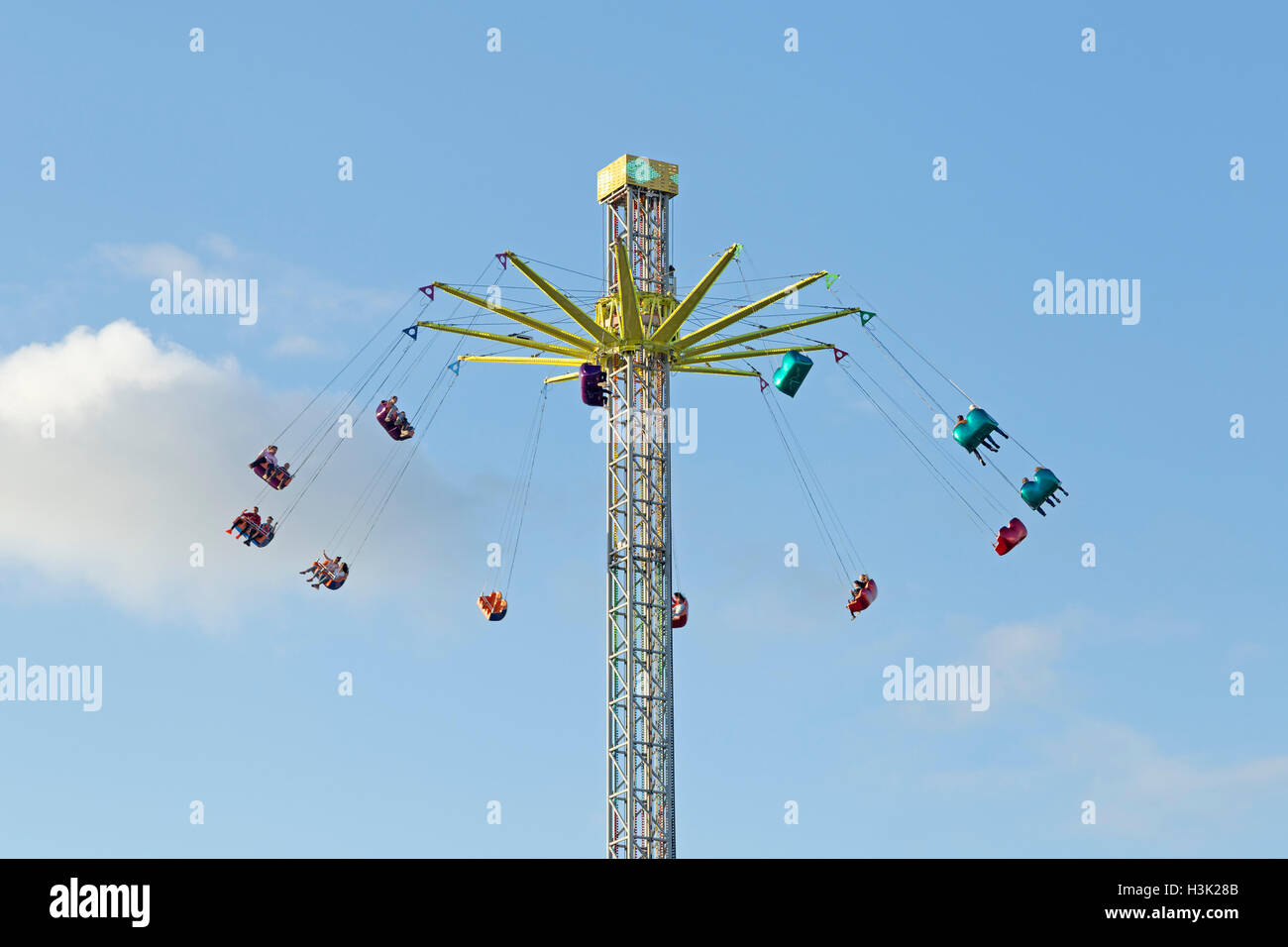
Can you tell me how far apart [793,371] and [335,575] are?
12968 mm

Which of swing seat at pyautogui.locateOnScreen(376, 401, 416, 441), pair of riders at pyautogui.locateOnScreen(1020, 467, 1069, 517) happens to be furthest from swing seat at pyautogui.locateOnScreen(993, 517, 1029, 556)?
swing seat at pyautogui.locateOnScreen(376, 401, 416, 441)

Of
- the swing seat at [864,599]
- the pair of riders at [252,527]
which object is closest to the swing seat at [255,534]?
the pair of riders at [252,527]

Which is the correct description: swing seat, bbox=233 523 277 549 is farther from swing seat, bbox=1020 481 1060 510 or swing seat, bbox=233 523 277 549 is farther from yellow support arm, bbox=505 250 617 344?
swing seat, bbox=1020 481 1060 510

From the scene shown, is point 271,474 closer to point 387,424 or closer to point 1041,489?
point 387,424

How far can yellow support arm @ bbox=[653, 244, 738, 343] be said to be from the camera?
185 ft

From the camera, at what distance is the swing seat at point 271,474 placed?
58106mm

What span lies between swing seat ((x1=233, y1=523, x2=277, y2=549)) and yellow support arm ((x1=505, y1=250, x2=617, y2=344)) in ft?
31.6

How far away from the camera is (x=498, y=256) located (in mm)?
54844
